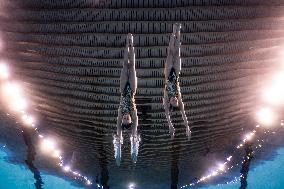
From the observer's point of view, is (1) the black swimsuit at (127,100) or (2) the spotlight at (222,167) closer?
(1) the black swimsuit at (127,100)

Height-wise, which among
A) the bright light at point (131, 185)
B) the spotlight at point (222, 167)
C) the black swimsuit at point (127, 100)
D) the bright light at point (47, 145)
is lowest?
the black swimsuit at point (127, 100)

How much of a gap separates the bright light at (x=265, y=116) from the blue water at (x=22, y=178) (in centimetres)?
Answer: 1240

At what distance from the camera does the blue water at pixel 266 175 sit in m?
19.6

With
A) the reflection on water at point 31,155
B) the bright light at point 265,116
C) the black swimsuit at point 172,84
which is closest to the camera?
the black swimsuit at point 172,84

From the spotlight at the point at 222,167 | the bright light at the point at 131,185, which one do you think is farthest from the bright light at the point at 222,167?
the bright light at the point at 131,185

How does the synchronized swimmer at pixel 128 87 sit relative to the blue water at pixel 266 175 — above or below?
below

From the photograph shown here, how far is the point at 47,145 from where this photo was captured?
1748 cm

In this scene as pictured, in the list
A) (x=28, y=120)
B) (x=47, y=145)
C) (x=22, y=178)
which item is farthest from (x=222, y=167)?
(x=22, y=178)

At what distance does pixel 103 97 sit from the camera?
1251cm

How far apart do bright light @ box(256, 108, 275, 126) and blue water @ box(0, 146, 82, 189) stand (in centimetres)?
1240

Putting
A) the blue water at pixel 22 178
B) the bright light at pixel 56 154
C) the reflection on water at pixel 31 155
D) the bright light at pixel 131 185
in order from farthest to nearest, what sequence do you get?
the bright light at pixel 131 185 < the blue water at pixel 22 178 < the bright light at pixel 56 154 < the reflection on water at pixel 31 155

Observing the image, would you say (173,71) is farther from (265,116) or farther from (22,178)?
(22,178)

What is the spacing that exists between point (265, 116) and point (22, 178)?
15.1 meters

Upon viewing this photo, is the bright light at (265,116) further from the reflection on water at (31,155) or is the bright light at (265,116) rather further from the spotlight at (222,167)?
the reflection on water at (31,155)
